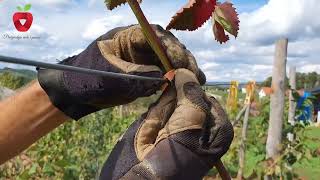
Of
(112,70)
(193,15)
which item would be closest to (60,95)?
(112,70)

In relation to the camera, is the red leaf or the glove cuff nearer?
the red leaf

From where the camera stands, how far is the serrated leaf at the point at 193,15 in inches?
44.1

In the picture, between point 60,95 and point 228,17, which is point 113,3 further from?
point 60,95

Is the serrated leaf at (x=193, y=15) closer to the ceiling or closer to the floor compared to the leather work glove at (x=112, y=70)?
closer to the ceiling

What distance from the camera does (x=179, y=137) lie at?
4.07 feet

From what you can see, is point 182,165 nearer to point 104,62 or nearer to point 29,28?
point 104,62

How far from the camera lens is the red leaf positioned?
1.18 metres

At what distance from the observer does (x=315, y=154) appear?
20.8 feet

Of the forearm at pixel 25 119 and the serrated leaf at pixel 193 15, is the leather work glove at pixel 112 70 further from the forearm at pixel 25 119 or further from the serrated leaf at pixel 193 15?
the serrated leaf at pixel 193 15

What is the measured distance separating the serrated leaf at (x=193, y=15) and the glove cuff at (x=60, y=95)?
0.45m

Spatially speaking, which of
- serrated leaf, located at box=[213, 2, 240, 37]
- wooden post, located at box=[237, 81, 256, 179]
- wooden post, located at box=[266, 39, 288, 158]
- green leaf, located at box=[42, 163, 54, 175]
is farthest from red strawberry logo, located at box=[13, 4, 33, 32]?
wooden post, located at box=[237, 81, 256, 179]

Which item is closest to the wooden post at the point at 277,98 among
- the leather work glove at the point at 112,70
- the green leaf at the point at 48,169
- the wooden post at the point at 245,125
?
the wooden post at the point at 245,125

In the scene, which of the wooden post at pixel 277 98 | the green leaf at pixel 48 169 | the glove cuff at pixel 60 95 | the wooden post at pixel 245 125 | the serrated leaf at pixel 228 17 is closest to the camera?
the serrated leaf at pixel 228 17

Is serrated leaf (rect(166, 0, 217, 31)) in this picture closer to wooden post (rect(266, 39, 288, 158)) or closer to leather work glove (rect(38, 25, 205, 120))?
leather work glove (rect(38, 25, 205, 120))
